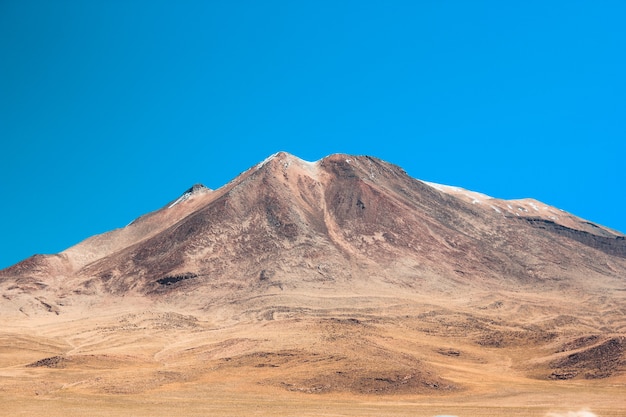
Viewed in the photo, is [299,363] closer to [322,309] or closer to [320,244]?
[322,309]

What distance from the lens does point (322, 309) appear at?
113 m

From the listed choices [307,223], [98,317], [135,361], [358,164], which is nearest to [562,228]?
[358,164]

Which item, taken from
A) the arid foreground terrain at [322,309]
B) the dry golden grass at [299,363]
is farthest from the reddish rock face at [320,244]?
the dry golden grass at [299,363]

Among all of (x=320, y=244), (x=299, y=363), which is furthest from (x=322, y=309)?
(x=299, y=363)

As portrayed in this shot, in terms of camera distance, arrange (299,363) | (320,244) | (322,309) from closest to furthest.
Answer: (299,363) → (322,309) → (320,244)

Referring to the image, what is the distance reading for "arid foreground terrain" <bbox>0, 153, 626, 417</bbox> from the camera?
5825cm

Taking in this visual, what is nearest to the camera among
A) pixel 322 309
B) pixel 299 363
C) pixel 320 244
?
pixel 299 363

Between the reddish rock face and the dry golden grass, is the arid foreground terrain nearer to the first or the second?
the dry golden grass

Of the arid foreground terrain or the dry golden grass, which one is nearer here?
the dry golden grass

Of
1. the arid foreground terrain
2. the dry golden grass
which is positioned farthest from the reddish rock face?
the dry golden grass

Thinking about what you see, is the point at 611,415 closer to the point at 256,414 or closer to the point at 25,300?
the point at 256,414

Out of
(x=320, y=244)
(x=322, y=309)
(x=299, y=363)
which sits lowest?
(x=299, y=363)

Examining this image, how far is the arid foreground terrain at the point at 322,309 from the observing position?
191ft

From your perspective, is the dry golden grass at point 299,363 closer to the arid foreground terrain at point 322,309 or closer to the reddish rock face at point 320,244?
the arid foreground terrain at point 322,309
